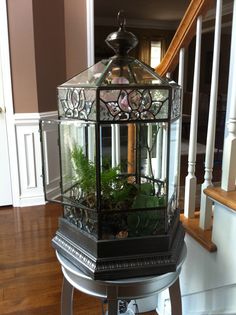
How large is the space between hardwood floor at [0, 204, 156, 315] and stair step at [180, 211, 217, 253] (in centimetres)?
67

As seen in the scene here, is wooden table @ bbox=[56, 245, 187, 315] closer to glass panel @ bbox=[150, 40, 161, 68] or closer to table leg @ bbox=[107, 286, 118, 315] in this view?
table leg @ bbox=[107, 286, 118, 315]

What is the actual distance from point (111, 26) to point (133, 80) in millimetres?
7403

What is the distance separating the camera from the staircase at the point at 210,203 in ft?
3.77

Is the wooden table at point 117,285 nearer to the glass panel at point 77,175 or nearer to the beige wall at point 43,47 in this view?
the glass panel at point 77,175

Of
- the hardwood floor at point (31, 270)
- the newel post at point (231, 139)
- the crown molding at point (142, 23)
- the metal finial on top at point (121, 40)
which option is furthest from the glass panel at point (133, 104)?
the crown molding at point (142, 23)

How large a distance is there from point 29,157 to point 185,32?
2.26 meters

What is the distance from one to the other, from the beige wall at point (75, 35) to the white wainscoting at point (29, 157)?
22.9 inches

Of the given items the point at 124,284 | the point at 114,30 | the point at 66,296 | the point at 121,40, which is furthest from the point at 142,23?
the point at 124,284

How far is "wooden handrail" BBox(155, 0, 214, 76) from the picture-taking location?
4.13ft

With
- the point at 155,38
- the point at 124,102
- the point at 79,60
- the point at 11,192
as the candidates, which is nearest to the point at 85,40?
the point at 79,60

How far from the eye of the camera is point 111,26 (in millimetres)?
7734

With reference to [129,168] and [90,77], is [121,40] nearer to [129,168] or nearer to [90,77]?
[90,77]

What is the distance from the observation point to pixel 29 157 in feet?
10.5

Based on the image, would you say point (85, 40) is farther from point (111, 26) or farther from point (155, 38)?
point (155, 38)
